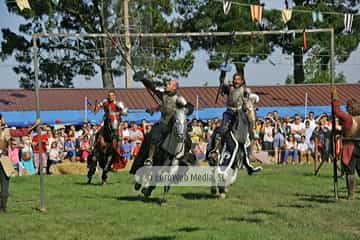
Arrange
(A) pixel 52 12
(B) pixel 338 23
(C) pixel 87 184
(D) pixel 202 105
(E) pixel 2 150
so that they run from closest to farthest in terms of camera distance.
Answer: (E) pixel 2 150 → (C) pixel 87 184 → (D) pixel 202 105 → (A) pixel 52 12 → (B) pixel 338 23

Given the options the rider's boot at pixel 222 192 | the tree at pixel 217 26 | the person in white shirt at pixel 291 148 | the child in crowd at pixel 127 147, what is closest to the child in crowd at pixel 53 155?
the child in crowd at pixel 127 147

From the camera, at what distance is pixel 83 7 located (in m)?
36.1

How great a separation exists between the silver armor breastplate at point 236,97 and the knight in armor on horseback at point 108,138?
3.72m

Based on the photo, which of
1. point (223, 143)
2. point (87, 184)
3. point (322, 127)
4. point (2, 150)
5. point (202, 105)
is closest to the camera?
point (2, 150)

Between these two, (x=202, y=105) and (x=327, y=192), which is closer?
(x=327, y=192)

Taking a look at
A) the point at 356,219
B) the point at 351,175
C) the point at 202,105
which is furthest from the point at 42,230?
the point at 202,105

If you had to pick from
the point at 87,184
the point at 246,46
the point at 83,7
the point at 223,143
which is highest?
the point at 83,7

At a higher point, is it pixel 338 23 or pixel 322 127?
pixel 338 23

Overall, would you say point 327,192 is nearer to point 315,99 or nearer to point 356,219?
point 356,219

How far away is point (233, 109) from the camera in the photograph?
1294cm

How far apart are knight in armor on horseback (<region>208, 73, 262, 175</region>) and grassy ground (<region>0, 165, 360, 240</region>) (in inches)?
36.3

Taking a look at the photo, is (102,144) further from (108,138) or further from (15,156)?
(15,156)

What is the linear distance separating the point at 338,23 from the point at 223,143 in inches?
1033

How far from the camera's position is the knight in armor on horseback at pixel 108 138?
16.0 meters
